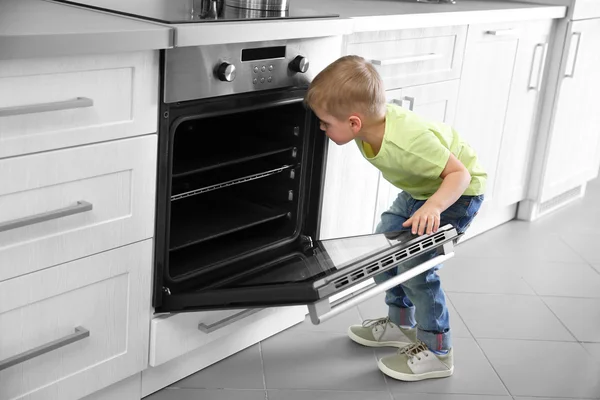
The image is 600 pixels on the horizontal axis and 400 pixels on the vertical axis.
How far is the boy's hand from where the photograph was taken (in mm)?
1717

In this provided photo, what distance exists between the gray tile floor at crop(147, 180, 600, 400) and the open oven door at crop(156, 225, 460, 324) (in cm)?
33

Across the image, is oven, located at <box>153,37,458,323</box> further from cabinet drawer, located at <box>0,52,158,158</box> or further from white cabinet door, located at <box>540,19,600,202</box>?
white cabinet door, located at <box>540,19,600,202</box>

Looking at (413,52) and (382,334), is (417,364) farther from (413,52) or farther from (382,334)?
(413,52)

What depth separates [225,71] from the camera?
1.62 meters

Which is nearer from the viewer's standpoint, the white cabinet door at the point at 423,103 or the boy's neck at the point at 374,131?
the boy's neck at the point at 374,131

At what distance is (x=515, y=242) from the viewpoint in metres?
3.09

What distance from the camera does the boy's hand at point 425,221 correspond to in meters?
1.72

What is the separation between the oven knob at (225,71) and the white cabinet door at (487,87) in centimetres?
119

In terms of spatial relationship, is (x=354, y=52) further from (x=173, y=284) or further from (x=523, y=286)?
(x=523, y=286)

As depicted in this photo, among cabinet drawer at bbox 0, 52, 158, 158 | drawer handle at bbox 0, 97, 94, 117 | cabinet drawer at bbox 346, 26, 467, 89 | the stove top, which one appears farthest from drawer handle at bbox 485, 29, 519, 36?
drawer handle at bbox 0, 97, 94, 117

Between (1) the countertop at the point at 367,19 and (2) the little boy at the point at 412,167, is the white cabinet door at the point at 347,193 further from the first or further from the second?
(1) the countertop at the point at 367,19

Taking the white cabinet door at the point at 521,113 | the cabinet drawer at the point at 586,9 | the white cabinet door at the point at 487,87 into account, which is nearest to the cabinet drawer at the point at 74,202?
the white cabinet door at the point at 487,87

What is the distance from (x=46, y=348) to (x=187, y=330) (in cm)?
39

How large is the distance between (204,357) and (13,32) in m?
1.00
